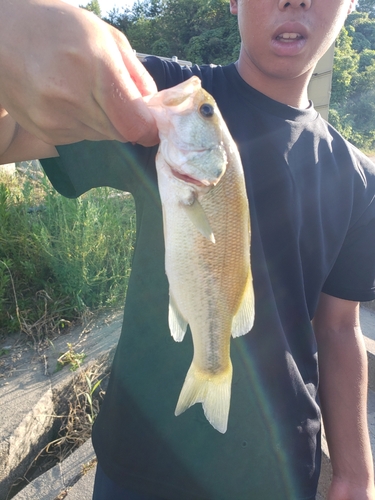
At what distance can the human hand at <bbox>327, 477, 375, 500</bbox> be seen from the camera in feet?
5.40

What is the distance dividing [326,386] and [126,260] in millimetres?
2569

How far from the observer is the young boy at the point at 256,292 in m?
1.45

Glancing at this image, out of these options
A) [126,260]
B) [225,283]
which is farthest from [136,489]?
[126,260]

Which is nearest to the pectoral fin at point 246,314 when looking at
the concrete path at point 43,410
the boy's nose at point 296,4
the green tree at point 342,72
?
the boy's nose at point 296,4

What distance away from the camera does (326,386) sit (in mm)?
1849

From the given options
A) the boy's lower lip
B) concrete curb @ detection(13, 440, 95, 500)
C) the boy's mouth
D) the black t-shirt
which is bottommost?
concrete curb @ detection(13, 440, 95, 500)

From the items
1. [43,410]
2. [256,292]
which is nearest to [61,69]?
[256,292]

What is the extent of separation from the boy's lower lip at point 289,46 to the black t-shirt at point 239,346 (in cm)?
21

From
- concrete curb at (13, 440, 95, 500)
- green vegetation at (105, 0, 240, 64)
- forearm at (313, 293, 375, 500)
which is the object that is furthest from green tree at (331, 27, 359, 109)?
concrete curb at (13, 440, 95, 500)

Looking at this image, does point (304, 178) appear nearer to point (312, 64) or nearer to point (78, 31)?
point (312, 64)

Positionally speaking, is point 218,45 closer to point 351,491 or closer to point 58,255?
point 58,255

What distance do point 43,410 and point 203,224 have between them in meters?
2.18

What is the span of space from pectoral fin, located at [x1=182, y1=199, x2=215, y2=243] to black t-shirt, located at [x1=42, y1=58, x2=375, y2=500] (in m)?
0.34

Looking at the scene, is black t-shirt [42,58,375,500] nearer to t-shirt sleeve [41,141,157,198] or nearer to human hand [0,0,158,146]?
t-shirt sleeve [41,141,157,198]
